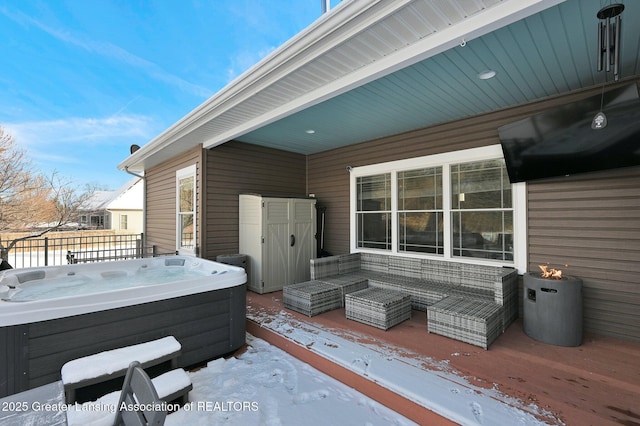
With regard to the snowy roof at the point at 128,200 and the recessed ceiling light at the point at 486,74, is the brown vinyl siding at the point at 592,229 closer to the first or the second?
the recessed ceiling light at the point at 486,74

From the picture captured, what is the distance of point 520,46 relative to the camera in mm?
2500

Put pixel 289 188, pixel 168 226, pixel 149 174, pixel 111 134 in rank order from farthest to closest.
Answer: pixel 111 134 < pixel 149 174 < pixel 168 226 < pixel 289 188

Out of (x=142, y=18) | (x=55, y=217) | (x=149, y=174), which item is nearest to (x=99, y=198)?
(x=55, y=217)

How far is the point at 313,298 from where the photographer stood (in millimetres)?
3840

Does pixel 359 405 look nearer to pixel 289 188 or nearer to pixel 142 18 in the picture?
pixel 289 188

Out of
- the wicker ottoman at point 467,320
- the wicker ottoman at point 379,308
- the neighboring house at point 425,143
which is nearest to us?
the neighboring house at point 425,143

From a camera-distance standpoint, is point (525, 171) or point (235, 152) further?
point (235, 152)

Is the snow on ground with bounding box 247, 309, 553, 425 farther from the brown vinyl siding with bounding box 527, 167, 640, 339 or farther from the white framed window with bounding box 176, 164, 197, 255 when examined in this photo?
the white framed window with bounding box 176, 164, 197, 255

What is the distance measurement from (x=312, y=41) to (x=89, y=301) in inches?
107

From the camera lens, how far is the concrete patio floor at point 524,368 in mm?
2037

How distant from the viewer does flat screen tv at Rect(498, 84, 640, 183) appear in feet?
8.77

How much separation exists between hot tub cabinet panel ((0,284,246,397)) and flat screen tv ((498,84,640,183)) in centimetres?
354

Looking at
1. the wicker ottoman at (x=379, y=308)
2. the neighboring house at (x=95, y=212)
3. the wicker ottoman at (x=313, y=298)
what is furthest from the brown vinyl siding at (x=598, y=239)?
the neighboring house at (x=95, y=212)

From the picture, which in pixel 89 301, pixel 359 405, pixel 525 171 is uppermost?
pixel 525 171
